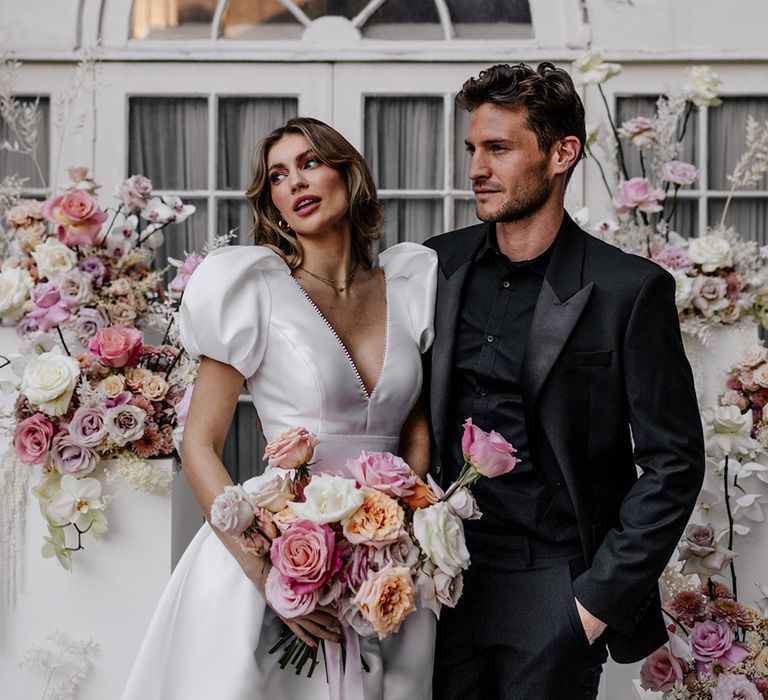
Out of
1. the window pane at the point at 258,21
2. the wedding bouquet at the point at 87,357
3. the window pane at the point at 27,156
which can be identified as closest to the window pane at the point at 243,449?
the wedding bouquet at the point at 87,357

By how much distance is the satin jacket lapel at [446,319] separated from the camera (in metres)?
2.30

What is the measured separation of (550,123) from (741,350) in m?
1.40

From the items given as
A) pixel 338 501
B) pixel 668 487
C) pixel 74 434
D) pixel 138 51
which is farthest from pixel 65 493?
pixel 138 51

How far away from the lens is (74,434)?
9.04 feet

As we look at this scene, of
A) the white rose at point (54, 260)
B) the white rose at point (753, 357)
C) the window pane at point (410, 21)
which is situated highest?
the window pane at point (410, 21)

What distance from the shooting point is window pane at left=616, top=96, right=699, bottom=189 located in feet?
12.9

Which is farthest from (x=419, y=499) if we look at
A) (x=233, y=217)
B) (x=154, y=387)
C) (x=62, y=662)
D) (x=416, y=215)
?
(x=233, y=217)

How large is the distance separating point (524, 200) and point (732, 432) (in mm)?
1177

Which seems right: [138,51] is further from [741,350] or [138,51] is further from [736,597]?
[736,597]

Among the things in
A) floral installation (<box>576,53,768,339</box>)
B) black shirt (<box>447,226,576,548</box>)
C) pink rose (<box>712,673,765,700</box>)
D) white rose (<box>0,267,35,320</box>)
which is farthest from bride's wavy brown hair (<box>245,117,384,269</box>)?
pink rose (<box>712,673,765,700</box>)

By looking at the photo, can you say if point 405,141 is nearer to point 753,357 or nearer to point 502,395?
point 753,357

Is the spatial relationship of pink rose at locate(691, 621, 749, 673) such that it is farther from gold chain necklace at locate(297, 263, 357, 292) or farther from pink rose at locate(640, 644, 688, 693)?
gold chain necklace at locate(297, 263, 357, 292)

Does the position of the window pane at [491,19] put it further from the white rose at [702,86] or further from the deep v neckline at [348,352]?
the deep v neckline at [348,352]

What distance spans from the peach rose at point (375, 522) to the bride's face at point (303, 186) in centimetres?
73
